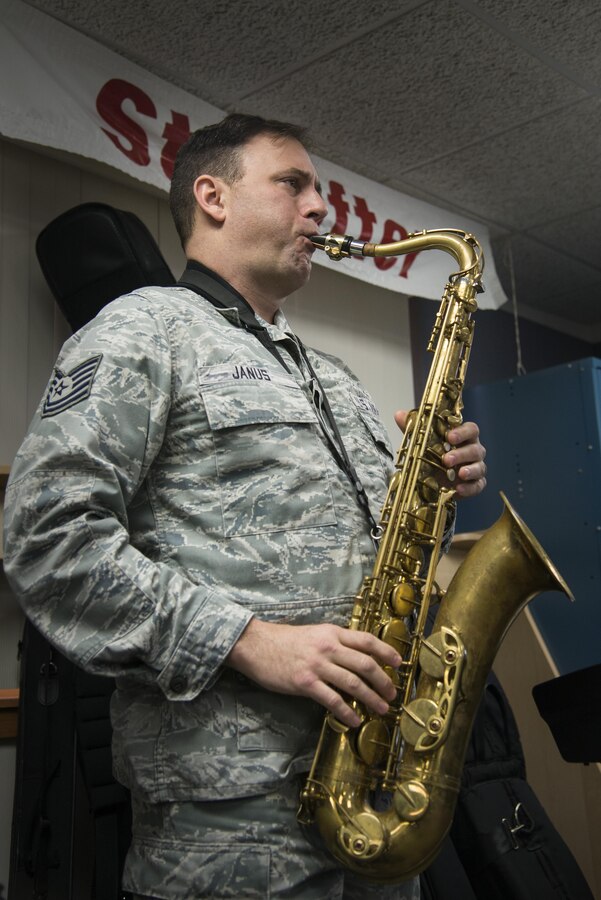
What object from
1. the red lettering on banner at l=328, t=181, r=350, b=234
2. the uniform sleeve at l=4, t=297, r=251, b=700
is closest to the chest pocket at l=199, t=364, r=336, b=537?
the uniform sleeve at l=4, t=297, r=251, b=700

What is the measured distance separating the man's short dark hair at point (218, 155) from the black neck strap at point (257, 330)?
198 millimetres

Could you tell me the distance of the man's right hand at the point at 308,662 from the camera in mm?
1261

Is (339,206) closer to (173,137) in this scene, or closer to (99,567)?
(173,137)

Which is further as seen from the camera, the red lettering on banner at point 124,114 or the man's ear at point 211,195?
the red lettering on banner at point 124,114

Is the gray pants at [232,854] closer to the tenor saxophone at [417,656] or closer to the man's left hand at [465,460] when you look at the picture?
the tenor saxophone at [417,656]

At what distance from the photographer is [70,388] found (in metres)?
1.37

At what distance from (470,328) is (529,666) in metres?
1.78

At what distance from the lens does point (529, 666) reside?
3.42m

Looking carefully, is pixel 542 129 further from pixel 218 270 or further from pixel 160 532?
pixel 160 532


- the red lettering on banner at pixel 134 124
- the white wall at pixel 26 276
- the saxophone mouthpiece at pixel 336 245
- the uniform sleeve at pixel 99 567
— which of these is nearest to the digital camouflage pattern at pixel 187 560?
the uniform sleeve at pixel 99 567

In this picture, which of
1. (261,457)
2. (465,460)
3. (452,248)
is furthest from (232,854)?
(452,248)

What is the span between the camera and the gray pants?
1253 mm

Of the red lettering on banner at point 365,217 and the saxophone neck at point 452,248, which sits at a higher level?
the red lettering on banner at point 365,217

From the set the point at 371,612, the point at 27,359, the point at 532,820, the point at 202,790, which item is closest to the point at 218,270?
the point at 371,612
